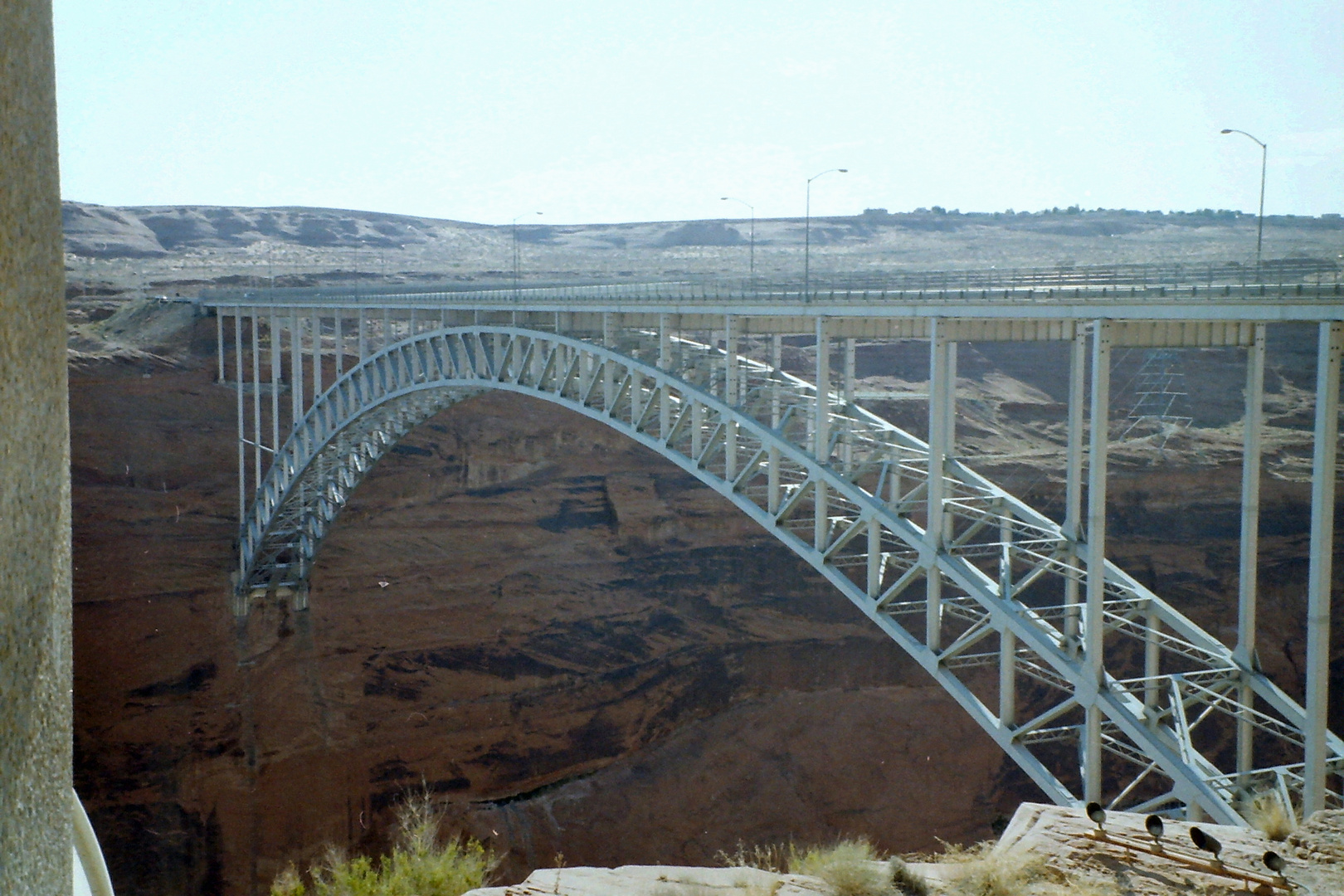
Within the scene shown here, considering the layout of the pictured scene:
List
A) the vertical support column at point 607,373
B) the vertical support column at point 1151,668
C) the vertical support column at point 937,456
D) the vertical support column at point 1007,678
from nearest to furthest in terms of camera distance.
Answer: the vertical support column at point 1151,668
the vertical support column at point 1007,678
the vertical support column at point 937,456
the vertical support column at point 607,373

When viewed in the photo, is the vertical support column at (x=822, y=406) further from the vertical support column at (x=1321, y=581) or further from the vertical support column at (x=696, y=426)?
the vertical support column at (x=1321, y=581)

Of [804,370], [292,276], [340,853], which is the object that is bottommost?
[340,853]

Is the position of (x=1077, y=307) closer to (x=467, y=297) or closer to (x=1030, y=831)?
(x=1030, y=831)

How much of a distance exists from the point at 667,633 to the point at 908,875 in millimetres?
27383

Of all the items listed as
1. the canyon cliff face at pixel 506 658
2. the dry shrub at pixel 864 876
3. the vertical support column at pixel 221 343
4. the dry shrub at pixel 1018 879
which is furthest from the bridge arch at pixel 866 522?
the vertical support column at pixel 221 343

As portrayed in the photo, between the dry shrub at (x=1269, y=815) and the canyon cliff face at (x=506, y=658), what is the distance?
21.8 metres

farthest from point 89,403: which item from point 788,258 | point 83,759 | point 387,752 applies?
point 788,258

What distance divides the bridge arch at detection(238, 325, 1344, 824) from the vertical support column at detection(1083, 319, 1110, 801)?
0.43ft

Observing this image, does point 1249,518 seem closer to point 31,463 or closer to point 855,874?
point 855,874

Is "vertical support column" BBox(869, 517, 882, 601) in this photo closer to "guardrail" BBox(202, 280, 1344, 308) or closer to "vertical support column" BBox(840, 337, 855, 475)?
"vertical support column" BBox(840, 337, 855, 475)

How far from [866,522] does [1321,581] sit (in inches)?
243

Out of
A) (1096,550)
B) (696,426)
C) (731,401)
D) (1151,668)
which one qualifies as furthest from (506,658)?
(1096,550)

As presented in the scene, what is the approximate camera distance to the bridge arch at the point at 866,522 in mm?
12906

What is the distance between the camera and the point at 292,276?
51.8 m
